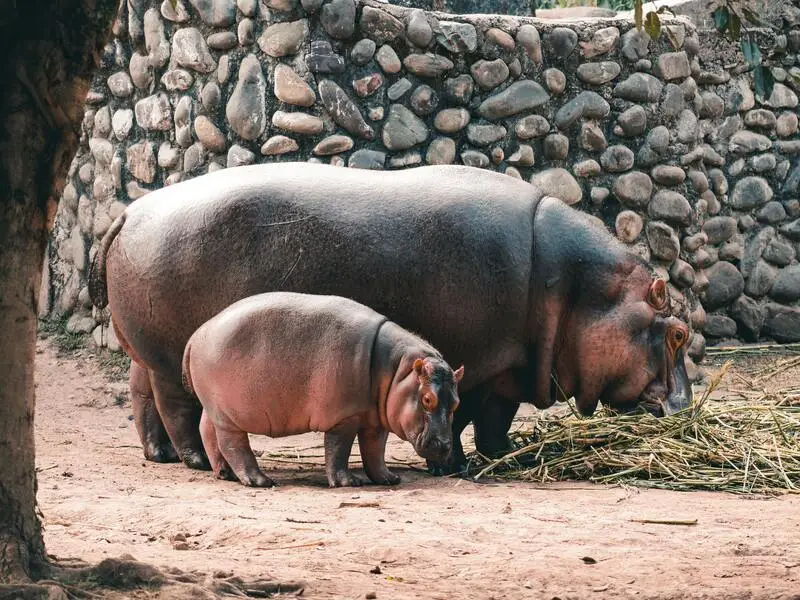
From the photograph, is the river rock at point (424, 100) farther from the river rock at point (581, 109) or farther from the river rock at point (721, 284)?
the river rock at point (721, 284)

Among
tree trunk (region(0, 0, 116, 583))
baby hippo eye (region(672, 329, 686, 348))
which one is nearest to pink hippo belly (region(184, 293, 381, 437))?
baby hippo eye (region(672, 329, 686, 348))

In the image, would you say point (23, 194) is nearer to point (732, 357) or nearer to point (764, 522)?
point (764, 522)

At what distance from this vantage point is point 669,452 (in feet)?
18.7

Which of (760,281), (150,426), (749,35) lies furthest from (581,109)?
(749,35)

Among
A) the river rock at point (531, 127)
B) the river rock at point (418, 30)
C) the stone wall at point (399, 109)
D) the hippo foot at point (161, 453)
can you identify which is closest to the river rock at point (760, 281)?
the stone wall at point (399, 109)

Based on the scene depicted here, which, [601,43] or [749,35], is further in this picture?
[601,43]

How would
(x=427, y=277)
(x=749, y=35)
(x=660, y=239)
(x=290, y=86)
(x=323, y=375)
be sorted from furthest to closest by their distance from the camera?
1. (x=660, y=239)
2. (x=290, y=86)
3. (x=427, y=277)
4. (x=323, y=375)
5. (x=749, y=35)

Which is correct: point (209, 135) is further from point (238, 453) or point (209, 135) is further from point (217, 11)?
point (238, 453)

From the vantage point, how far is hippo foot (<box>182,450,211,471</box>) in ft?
19.2

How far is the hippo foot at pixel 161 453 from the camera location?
613 cm

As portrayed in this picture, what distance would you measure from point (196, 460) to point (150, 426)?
1.41ft

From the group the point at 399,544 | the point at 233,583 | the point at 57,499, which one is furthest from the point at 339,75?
the point at 233,583

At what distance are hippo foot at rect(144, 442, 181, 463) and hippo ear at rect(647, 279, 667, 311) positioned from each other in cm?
245

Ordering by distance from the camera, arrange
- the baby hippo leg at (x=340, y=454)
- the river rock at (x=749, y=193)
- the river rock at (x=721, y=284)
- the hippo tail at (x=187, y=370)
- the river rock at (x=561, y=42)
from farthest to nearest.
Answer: the river rock at (x=749, y=193)
the river rock at (x=721, y=284)
the river rock at (x=561, y=42)
the hippo tail at (x=187, y=370)
the baby hippo leg at (x=340, y=454)
